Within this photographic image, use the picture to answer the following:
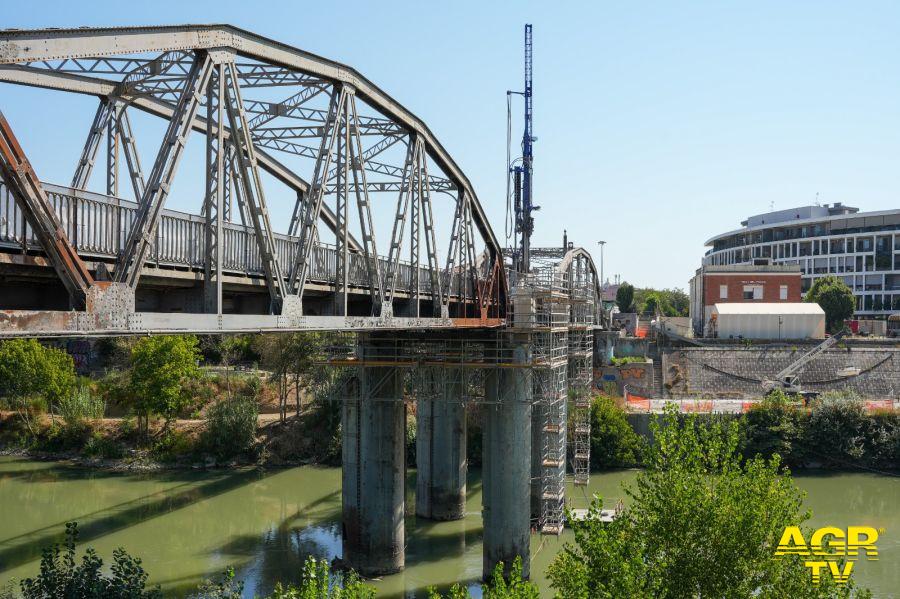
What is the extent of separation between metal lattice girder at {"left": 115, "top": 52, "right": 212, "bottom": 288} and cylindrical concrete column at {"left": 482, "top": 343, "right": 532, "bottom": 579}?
13.1 m

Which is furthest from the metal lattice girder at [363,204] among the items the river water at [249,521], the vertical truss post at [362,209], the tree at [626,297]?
the tree at [626,297]

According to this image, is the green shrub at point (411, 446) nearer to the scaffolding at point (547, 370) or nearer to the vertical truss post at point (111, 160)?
the scaffolding at point (547, 370)

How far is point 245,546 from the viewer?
26.0m

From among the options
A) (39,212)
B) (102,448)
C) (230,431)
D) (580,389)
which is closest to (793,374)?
(580,389)

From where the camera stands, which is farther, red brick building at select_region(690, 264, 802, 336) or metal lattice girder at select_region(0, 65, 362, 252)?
red brick building at select_region(690, 264, 802, 336)

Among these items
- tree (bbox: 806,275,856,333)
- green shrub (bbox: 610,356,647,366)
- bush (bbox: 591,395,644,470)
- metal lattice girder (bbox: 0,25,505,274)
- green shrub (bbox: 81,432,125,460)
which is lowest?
green shrub (bbox: 81,432,125,460)

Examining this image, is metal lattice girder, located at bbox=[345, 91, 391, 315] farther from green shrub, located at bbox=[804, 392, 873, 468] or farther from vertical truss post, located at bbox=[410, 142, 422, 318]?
green shrub, located at bbox=[804, 392, 873, 468]

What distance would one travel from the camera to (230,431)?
38.7 meters

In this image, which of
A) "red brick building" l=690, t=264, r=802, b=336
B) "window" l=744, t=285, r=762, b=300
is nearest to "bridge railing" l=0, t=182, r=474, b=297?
"red brick building" l=690, t=264, r=802, b=336

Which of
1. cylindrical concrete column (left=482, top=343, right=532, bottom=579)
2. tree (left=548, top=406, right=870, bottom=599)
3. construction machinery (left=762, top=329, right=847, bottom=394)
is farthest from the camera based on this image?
construction machinery (left=762, top=329, right=847, bottom=394)

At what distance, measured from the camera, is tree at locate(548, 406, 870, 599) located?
1264 centimetres

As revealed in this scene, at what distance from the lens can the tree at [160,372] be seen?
38.2 metres

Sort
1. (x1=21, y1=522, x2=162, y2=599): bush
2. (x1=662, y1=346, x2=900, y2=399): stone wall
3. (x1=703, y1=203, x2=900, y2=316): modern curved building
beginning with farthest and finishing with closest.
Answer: (x1=703, y1=203, x2=900, y2=316): modern curved building < (x1=662, y1=346, x2=900, y2=399): stone wall < (x1=21, y1=522, x2=162, y2=599): bush

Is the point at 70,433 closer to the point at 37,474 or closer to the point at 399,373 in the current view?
the point at 37,474
